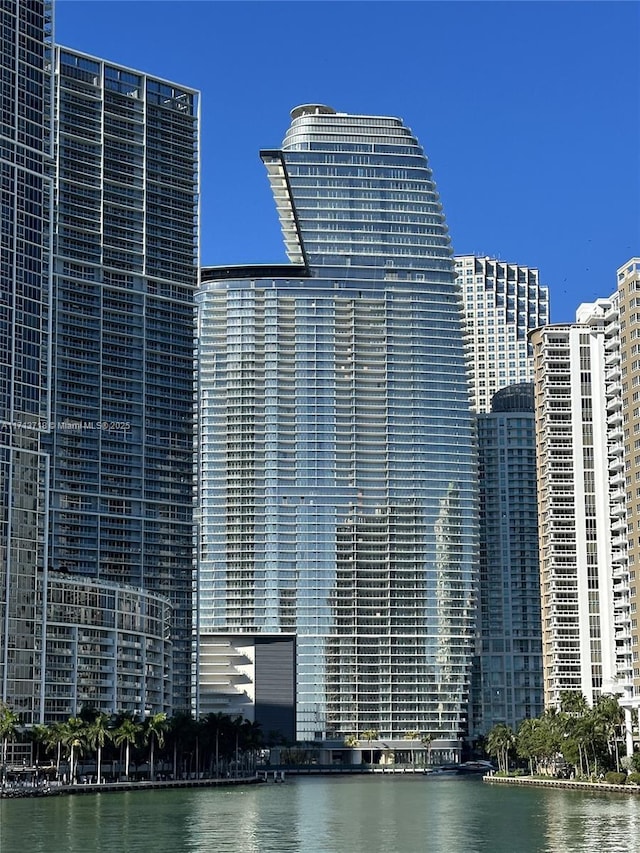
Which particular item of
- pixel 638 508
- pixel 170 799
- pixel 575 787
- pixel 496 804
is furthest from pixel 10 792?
pixel 638 508

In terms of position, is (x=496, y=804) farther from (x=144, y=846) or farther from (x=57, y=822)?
(x=144, y=846)

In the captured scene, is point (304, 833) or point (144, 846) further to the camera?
point (304, 833)

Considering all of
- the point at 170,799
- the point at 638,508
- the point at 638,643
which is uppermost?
the point at 638,508

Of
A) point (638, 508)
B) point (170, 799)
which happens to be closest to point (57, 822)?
point (170, 799)

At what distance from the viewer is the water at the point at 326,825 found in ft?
379

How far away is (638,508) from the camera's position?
199m

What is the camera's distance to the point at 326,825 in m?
141

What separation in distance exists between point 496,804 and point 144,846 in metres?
66.1

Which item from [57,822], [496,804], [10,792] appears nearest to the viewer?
[57,822]

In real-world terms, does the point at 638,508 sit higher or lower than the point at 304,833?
higher

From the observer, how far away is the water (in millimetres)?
115438

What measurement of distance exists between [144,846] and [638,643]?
9884 centimetres

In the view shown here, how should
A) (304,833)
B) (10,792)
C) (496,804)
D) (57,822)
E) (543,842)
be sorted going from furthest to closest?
(10,792) → (496,804) → (57,822) → (304,833) → (543,842)

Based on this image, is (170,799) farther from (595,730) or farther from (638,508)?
(638,508)
